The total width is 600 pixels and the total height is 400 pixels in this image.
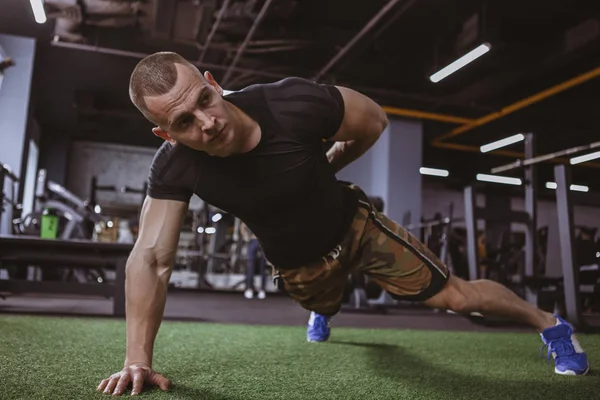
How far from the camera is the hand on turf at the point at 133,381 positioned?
1.28m

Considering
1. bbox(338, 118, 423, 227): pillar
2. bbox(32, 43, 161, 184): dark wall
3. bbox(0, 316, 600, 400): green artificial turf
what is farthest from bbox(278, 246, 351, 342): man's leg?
bbox(32, 43, 161, 184): dark wall

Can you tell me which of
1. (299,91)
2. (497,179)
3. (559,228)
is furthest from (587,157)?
(299,91)

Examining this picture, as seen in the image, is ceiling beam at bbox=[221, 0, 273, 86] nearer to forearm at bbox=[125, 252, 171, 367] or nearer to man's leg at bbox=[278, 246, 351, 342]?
man's leg at bbox=[278, 246, 351, 342]

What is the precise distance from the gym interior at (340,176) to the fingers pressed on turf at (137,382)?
1.4 inches

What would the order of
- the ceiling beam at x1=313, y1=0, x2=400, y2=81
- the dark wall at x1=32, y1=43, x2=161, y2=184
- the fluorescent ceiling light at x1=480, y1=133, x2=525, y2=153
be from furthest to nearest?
the fluorescent ceiling light at x1=480, y1=133, x2=525, y2=153 → the dark wall at x1=32, y1=43, x2=161, y2=184 → the ceiling beam at x1=313, y1=0, x2=400, y2=81

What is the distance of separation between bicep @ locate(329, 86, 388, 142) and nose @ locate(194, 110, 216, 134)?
0.45 meters

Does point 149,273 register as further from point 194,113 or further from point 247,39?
point 247,39

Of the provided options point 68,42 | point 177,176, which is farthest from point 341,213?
point 68,42

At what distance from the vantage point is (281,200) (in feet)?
5.06

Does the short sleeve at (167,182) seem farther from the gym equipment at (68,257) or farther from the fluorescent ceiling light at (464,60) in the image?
the fluorescent ceiling light at (464,60)

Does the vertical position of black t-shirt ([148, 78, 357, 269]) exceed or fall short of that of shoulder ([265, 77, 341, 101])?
it falls short

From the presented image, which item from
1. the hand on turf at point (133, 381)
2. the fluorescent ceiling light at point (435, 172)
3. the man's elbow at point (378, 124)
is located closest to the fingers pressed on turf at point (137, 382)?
the hand on turf at point (133, 381)

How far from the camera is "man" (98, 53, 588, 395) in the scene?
1354 mm

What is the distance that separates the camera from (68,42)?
6828 millimetres
